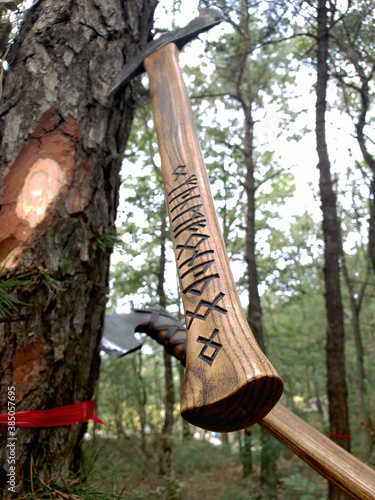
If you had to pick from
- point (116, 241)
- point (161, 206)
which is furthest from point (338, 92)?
point (116, 241)

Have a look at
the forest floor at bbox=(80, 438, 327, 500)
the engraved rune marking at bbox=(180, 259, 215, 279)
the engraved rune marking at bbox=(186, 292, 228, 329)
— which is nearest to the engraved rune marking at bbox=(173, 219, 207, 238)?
the engraved rune marking at bbox=(180, 259, 215, 279)

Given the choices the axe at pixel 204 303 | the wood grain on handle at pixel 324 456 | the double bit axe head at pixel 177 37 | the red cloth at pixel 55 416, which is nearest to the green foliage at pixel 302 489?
the wood grain on handle at pixel 324 456

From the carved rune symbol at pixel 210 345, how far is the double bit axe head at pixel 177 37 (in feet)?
3.96

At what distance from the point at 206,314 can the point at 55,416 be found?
2.05ft

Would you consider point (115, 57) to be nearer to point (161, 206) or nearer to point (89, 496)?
point (89, 496)

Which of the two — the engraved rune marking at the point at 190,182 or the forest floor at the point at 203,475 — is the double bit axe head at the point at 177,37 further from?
the forest floor at the point at 203,475

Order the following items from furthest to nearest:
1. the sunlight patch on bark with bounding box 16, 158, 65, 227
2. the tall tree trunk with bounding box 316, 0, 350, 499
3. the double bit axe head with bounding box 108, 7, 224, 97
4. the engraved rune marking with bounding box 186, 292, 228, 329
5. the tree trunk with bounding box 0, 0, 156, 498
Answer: the tall tree trunk with bounding box 316, 0, 350, 499
the double bit axe head with bounding box 108, 7, 224, 97
the sunlight patch on bark with bounding box 16, 158, 65, 227
the tree trunk with bounding box 0, 0, 156, 498
the engraved rune marking with bounding box 186, 292, 228, 329

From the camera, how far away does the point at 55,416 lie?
1091 millimetres

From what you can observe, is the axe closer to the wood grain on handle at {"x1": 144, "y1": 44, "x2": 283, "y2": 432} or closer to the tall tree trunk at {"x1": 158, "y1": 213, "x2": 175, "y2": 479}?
the wood grain on handle at {"x1": 144, "y1": 44, "x2": 283, "y2": 432}

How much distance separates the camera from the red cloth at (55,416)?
1.01 m

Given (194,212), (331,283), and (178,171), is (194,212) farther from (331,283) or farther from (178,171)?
(331,283)

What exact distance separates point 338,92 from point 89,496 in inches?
380

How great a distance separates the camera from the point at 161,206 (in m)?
7.55

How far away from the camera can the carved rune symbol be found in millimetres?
754
